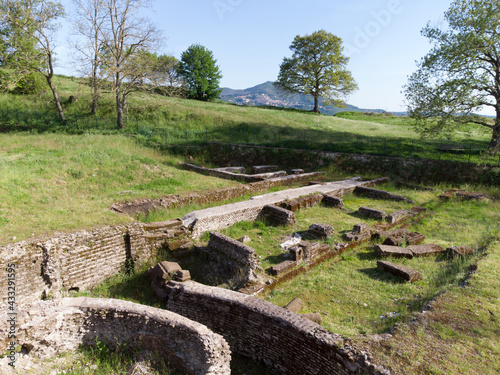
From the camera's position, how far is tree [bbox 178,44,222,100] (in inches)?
1908

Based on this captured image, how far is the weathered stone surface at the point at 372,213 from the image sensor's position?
1139 cm

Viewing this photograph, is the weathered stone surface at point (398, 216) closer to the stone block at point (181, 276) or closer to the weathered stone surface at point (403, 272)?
the weathered stone surface at point (403, 272)

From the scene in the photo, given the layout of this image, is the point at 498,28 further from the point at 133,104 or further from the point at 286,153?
the point at 133,104

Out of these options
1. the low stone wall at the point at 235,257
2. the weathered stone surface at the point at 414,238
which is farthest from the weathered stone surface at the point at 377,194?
the low stone wall at the point at 235,257

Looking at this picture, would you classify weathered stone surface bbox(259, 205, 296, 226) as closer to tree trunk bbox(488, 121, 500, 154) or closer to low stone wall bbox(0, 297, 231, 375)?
low stone wall bbox(0, 297, 231, 375)

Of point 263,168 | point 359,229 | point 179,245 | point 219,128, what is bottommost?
point 179,245

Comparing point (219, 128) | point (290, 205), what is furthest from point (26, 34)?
point (290, 205)

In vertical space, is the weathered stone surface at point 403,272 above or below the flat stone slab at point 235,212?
below

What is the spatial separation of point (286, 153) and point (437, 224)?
1119 centimetres

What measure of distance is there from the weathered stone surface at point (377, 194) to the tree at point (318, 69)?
97.0 feet

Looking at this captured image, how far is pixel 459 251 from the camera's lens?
8172 mm

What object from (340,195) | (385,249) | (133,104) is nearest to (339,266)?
(385,249)

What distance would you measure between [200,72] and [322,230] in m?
46.5

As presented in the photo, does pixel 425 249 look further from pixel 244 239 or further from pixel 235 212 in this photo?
pixel 235 212
